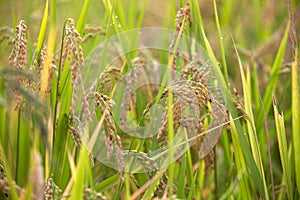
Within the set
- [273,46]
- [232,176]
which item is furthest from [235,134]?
[273,46]

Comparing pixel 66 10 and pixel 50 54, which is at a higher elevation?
pixel 66 10

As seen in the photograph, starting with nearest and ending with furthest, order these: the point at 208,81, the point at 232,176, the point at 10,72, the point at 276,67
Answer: the point at 10,72 → the point at 208,81 → the point at 232,176 → the point at 276,67

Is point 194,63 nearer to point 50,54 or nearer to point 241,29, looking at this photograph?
point 50,54

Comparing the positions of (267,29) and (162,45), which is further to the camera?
(267,29)

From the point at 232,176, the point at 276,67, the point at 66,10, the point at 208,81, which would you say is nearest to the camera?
the point at 208,81

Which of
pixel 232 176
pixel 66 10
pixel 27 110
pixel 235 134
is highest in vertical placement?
pixel 66 10

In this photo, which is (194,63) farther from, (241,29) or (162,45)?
(241,29)

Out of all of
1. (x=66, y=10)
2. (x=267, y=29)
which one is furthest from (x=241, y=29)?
(x=66, y=10)

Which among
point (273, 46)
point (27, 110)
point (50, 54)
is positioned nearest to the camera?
point (27, 110)

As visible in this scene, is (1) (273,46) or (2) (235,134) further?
(1) (273,46)
